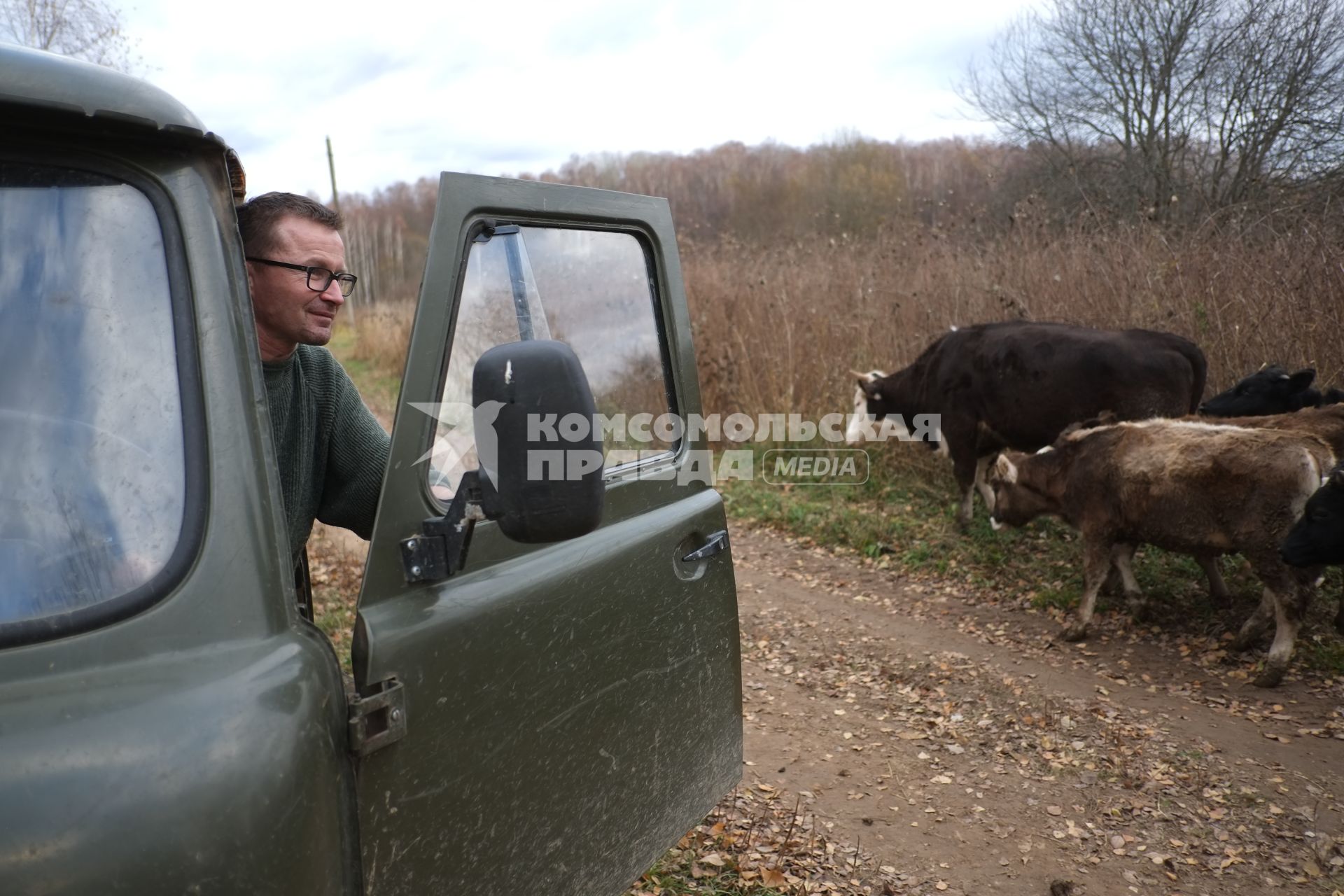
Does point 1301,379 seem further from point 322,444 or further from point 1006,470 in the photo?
point 322,444

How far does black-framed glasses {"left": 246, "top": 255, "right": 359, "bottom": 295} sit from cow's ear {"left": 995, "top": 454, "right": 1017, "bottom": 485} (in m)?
5.98

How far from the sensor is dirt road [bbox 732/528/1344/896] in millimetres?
4191

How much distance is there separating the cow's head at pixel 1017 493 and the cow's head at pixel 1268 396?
150 cm

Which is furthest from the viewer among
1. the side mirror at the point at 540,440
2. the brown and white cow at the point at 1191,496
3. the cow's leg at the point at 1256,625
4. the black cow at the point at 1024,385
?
the black cow at the point at 1024,385

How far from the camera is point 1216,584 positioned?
23.0ft

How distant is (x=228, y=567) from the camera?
1526mm

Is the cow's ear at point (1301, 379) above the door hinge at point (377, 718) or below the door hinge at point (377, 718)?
below

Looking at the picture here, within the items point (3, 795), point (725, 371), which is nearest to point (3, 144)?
point (3, 795)

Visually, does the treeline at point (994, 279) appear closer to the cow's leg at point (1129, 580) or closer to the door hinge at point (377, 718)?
the cow's leg at point (1129, 580)

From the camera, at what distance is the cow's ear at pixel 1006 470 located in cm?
739

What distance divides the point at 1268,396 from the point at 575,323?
6.63 metres

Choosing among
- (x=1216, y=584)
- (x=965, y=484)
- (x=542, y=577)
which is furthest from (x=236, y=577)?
(x=965, y=484)

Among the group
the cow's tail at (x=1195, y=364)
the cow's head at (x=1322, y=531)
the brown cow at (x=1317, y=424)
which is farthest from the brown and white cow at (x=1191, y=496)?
the cow's tail at (x=1195, y=364)

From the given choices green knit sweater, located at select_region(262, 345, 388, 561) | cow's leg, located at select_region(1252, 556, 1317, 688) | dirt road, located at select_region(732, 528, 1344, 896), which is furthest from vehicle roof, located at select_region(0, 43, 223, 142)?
cow's leg, located at select_region(1252, 556, 1317, 688)
